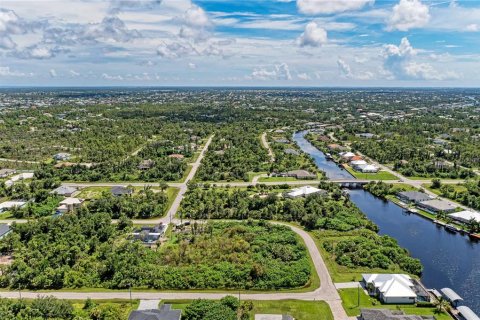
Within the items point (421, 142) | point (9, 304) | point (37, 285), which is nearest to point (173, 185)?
point (37, 285)

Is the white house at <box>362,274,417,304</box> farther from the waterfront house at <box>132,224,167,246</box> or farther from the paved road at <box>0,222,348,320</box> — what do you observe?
the waterfront house at <box>132,224,167,246</box>

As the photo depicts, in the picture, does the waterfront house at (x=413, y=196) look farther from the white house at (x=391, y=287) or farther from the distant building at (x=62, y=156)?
the distant building at (x=62, y=156)

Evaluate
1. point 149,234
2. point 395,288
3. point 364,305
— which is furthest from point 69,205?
point 395,288

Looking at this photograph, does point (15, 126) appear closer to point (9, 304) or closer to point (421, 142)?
point (9, 304)

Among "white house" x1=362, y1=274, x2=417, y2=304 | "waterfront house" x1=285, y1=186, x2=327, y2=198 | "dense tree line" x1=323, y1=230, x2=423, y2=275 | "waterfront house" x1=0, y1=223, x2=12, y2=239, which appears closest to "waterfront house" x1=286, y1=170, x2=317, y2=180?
"waterfront house" x1=285, y1=186, x2=327, y2=198

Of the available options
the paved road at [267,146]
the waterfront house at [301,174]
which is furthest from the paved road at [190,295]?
the paved road at [267,146]

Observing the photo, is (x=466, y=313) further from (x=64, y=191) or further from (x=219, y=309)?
(x=64, y=191)
